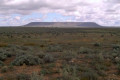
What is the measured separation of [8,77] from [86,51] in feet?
32.8

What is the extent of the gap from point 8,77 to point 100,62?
6.65 meters

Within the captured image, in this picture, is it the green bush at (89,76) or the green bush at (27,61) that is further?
the green bush at (27,61)

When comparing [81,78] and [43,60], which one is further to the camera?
[43,60]

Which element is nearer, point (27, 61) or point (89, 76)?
point (89, 76)

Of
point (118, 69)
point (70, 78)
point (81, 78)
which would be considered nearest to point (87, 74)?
point (81, 78)

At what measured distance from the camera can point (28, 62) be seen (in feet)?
43.4

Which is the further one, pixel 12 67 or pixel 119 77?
pixel 12 67

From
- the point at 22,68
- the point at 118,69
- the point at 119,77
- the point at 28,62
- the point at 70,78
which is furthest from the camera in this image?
the point at 28,62

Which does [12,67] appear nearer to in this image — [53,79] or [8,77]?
[8,77]

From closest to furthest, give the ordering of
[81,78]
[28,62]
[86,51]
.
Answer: [81,78] → [28,62] → [86,51]

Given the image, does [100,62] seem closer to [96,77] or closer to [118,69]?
[118,69]

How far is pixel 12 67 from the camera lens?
483 inches

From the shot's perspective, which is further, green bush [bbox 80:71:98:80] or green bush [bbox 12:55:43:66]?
green bush [bbox 12:55:43:66]

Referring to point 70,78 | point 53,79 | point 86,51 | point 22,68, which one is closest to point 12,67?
point 22,68
